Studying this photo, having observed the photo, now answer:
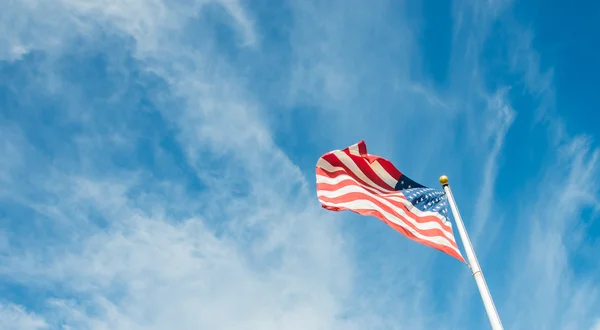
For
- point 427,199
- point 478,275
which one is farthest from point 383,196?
point 478,275

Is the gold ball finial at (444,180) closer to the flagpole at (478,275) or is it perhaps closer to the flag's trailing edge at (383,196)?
the flag's trailing edge at (383,196)

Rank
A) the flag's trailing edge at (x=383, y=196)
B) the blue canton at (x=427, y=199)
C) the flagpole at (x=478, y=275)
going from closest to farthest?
the flagpole at (x=478, y=275), the flag's trailing edge at (x=383, y=196), the blue canton at (x=427, y=199)

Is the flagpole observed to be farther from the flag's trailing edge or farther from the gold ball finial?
the gold ball finial

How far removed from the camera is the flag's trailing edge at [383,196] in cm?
1370

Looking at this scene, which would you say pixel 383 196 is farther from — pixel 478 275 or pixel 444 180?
pixel 478 275

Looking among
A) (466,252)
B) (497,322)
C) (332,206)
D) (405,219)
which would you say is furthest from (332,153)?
(497,322)

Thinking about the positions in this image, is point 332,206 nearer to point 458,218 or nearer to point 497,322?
point 458,218

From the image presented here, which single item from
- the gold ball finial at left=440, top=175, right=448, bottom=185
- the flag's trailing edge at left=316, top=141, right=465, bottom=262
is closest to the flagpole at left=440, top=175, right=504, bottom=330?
the flag's trailing edge at left=316, top=141, right=465, bottom=262

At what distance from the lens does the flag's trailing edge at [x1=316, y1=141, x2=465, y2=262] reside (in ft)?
44.9

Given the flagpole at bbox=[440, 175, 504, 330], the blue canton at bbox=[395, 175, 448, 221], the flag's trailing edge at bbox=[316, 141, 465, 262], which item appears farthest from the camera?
the blue canton at bbox=[395, 175, 448, 221]

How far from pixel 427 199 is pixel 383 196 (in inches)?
57.0

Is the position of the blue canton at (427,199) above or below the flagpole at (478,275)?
above

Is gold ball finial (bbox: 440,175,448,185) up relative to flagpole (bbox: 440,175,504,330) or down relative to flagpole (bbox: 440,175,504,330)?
up

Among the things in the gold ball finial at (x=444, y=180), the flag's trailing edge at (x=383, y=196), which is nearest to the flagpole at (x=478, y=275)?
the flag's trailing edge at (x=383, y=196)
